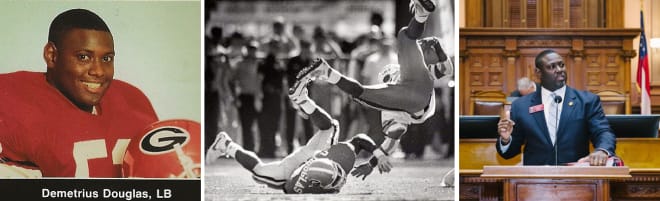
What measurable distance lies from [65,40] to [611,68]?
2.83 m

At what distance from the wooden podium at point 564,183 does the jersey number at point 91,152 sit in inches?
75.1

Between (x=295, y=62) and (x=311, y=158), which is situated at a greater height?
(x=295, y=62)

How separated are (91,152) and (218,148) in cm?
66

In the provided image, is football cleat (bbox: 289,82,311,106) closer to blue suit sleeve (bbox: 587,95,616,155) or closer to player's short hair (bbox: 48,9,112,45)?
player's short hair (bbox: 48,9,112,45)

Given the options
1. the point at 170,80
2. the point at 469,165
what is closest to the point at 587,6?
the point at 469,165

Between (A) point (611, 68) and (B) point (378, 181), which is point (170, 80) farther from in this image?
(A) point (611, 68)

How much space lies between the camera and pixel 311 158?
473cm

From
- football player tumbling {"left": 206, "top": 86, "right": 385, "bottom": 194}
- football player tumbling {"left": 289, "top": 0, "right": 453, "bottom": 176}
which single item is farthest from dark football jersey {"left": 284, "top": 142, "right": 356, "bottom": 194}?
football player tumbling {"left": 289, "top": 0, "right": 453, "bottom": 176}

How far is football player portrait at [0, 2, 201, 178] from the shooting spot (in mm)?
4738

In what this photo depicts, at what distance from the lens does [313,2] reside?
470 cm

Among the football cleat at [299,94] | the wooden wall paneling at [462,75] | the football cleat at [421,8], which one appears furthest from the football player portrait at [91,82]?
the wooden wall paneling at [462,75]

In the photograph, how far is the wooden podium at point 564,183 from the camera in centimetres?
462

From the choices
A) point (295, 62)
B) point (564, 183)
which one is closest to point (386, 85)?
point (295, 62)

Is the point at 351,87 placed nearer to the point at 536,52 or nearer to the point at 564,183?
the point at 536,52
